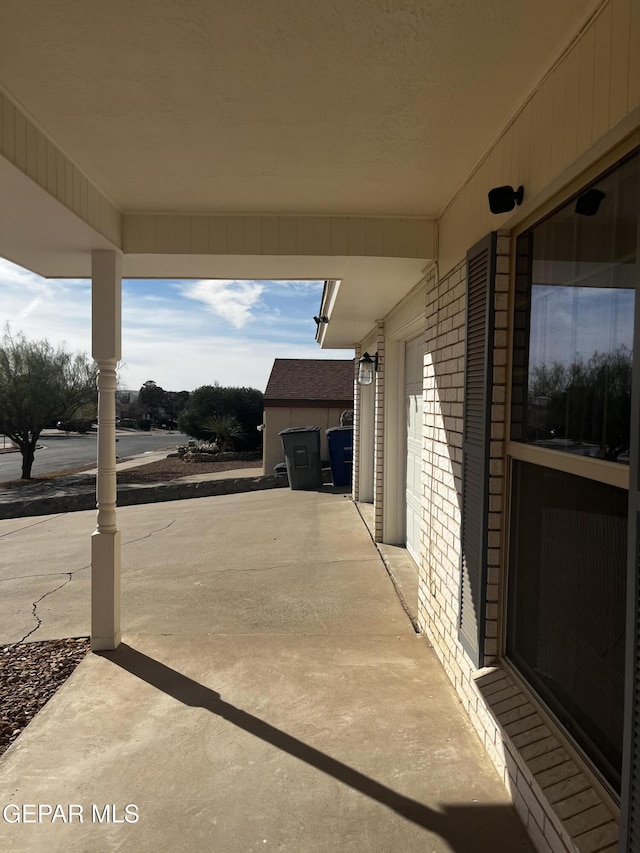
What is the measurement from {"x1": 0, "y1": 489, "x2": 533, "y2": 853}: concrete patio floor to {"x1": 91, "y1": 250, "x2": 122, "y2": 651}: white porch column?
25cm

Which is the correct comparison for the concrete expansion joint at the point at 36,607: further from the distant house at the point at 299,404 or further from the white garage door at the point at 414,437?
the distant house at the point at 299,404

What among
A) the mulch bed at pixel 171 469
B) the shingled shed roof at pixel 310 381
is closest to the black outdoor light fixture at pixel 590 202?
the shingled shed roof at pixel 310 381

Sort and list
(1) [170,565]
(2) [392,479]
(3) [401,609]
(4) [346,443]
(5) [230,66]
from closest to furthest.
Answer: (5) [230,66]
(3) [401,609]
(1) [170,565]
(2) [392,479]
(4) [346,443]

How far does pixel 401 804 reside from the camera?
2.46 m

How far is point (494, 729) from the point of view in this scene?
8.76 ft

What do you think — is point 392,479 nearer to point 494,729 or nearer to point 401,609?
point 401,609

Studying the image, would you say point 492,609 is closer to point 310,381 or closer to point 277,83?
point 277,83

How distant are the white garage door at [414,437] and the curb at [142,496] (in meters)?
6.56

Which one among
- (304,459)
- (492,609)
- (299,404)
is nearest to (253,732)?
(492,609)

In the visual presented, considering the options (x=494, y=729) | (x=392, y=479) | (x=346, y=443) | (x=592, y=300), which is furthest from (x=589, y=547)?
(x=346, y=443)

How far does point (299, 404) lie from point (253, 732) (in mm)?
12975

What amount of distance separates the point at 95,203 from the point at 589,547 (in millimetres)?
3399

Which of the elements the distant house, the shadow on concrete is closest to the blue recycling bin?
the distant house

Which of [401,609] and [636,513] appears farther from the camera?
[401,609]
